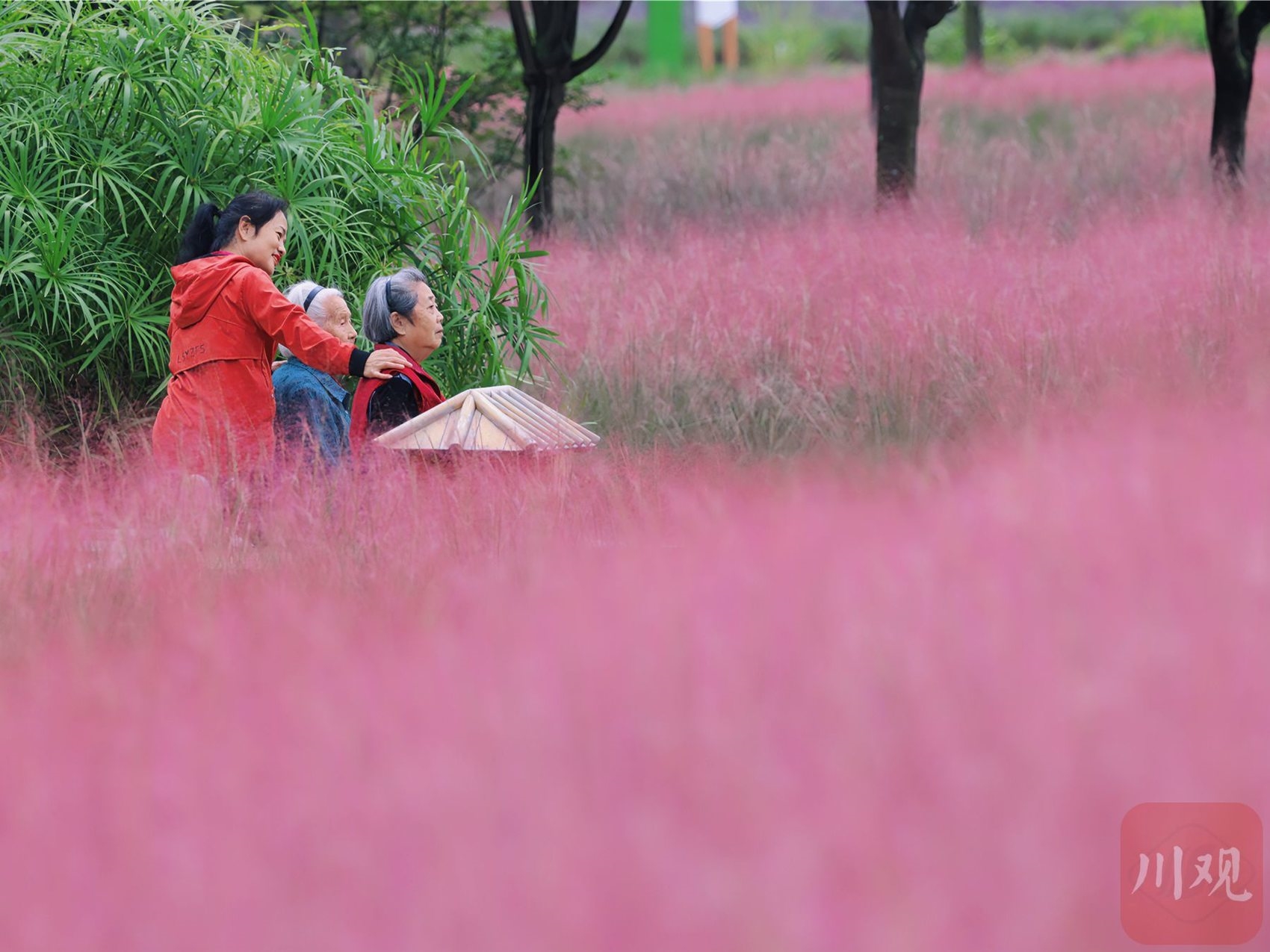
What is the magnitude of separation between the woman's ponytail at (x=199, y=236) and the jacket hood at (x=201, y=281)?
0.09 m

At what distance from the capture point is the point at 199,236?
4.81 metres

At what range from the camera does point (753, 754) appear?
7.70 ft

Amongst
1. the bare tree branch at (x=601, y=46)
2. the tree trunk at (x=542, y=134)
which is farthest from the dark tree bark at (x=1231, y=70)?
the tree trunk at (x=542, y=134)

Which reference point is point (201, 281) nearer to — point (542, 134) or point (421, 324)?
point (421, 324)

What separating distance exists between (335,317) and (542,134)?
25.7 ft

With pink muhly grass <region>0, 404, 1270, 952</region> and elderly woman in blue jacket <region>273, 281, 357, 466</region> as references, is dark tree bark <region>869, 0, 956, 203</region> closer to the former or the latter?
elderly woman in blue jacket <region>273, 281, 357, 466</region>

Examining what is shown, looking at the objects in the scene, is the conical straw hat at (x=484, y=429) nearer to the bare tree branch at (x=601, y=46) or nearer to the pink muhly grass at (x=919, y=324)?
the pink muhly grass at (x=919, y=324)

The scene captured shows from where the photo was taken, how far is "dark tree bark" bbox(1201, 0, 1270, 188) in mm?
11539

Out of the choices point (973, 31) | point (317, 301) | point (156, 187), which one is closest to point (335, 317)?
point (317, 301)

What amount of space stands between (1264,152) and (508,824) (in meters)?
13.2

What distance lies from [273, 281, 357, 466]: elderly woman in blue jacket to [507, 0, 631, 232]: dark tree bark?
711 centimetres

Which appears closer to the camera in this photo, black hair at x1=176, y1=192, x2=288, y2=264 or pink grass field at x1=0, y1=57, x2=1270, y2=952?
pink grass field at x1=0, y1=57, x2=1270, y2=952

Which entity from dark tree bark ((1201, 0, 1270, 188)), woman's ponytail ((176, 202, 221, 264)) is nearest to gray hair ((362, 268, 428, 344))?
woman's ponytail ((176, 202, 221, 264))

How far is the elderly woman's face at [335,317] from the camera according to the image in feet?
16.0
